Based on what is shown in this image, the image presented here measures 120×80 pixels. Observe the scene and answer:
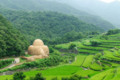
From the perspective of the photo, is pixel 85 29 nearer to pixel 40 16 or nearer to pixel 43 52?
pixel 40 16

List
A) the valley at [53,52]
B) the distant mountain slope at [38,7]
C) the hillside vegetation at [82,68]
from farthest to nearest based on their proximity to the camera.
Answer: the distant mountain slope at [38,7], the valley at [53,52], the hillside vegetation at [82,68]

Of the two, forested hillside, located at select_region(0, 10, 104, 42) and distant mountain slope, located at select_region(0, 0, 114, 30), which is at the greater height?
distant mountain slope, located at select_region(0, 0, 114, 30)

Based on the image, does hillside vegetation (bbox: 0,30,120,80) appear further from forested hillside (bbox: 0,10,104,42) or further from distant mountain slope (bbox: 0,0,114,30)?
distant mountain slope (bbox: 0,0,114,30)

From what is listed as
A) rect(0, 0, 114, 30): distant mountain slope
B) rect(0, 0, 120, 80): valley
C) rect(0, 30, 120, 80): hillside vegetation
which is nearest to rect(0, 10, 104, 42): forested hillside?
rect(0, 0, 120, 80): valley

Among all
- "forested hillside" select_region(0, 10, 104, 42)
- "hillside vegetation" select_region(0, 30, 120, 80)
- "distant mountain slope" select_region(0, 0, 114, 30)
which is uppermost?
"distant mountain slope" select_region(0, 0, 114, 30)

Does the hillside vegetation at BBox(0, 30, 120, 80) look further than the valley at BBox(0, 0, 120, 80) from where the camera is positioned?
No

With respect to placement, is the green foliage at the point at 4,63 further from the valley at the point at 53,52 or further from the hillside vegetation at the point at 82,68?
the hillside vegetation at the point at 82,68

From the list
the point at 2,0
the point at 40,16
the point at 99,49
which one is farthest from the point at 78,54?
the point at 2,0

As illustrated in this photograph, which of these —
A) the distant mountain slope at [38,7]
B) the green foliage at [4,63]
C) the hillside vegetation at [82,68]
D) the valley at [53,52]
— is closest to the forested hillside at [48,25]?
the valley at [53,52]
